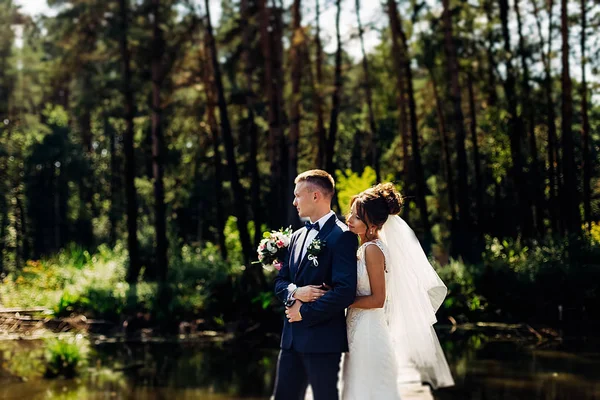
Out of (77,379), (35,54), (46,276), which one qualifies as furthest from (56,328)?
(35,54)

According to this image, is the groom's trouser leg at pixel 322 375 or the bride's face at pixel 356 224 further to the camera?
the bride's face at pixel 356 224

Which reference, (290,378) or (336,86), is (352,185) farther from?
(290,378)

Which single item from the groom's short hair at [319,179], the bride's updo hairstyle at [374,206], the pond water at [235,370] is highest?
the groom's short hair at [319,179]

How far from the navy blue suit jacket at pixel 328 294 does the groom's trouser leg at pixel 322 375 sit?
0.15ft

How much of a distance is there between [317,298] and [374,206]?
Result: 769 mm

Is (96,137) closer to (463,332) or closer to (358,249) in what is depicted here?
(463,332)

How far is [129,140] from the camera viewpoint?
2378 cm

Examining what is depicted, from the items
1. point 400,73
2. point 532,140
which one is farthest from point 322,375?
point 532,140

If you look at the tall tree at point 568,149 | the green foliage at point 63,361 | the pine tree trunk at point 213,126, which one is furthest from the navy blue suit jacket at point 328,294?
the pine tree trunk at point 213,126

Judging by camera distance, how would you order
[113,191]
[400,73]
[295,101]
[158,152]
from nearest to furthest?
[295,101], [158,152], [400,73], [113,191]

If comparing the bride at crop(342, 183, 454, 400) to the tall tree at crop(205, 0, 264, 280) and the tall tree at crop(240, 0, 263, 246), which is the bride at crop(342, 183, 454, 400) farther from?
the tall tree at crop(240, 0, 263, 246)

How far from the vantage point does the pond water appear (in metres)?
10.6

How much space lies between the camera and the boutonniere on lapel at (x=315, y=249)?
4.45 metres

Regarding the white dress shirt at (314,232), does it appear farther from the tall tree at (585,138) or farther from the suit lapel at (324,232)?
the tall tree at (585,138)
